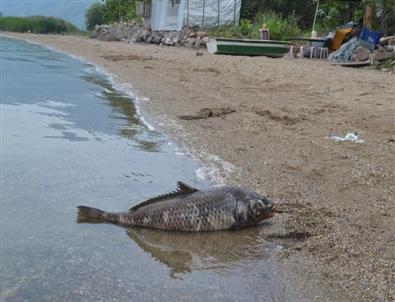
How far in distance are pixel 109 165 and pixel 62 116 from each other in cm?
380

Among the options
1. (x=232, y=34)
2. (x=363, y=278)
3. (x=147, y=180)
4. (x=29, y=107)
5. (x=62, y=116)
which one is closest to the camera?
(x=363, y=278)

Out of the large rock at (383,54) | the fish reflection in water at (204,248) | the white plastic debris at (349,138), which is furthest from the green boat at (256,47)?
the fish reflection in water at (204,248)

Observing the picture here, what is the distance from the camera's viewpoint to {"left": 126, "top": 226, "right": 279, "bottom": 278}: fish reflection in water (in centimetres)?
419

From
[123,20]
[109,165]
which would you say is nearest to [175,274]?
[109,165]

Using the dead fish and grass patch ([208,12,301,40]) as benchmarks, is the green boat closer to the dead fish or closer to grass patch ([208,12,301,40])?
grass patch ([208,12,301,40])

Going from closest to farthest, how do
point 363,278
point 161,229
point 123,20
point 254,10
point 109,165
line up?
point 363,278, point 161,229, point 109,165, point 254,10, point 123,20

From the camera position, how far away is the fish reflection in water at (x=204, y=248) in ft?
13.8

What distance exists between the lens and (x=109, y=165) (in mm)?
6867

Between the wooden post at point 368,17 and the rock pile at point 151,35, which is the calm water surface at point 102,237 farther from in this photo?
the rock pile at point 151,35

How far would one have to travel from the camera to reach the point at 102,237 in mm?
4590

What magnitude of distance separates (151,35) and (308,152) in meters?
30.1

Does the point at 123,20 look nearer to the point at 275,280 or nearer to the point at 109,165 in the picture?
the point at 109,165

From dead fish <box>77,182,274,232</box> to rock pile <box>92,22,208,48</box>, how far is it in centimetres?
2442

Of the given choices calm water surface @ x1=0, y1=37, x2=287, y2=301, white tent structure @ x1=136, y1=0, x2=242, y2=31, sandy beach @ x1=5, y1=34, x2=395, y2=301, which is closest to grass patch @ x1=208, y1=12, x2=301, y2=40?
white tent structure @ x1=136, y1=0, x2=242, y2=31
